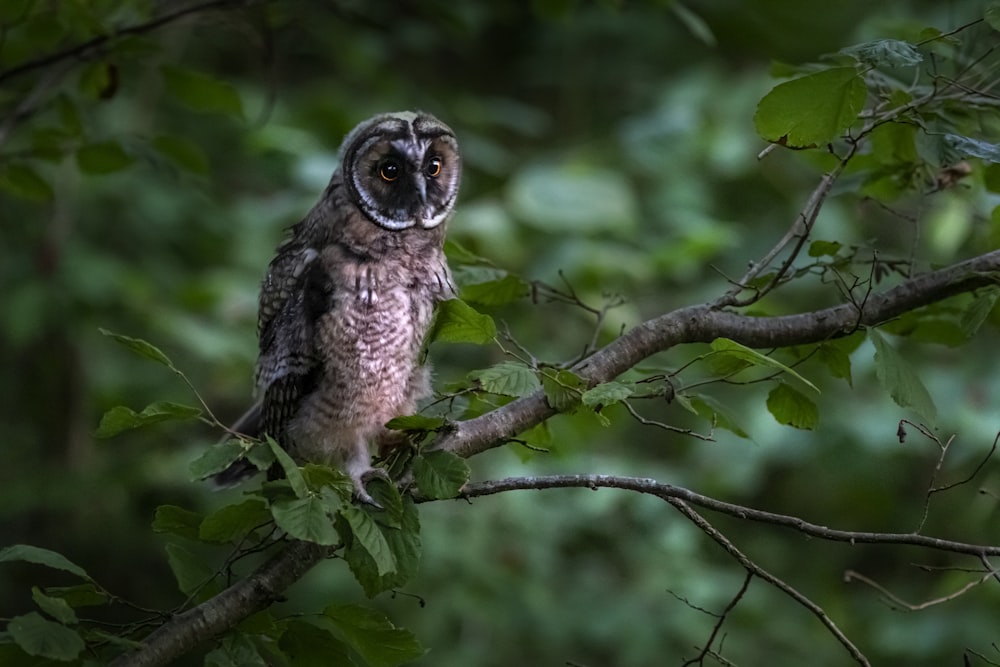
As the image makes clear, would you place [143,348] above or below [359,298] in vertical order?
below

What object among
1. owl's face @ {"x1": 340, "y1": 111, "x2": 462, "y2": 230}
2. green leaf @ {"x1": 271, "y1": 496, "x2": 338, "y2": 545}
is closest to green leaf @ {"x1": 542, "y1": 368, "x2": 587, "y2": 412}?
green leaf @ {"x1": 271, "y1": 496, "x2": 338, "y2": 545}

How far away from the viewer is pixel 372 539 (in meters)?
1.51

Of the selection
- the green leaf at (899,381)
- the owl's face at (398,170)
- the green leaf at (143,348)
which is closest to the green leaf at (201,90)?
the owl's face at (398,170)

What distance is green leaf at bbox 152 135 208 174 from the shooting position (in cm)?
257

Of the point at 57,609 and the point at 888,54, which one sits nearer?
the point at 57,609

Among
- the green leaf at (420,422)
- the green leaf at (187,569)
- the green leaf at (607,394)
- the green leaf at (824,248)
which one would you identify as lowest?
the green leaf at (187,569)

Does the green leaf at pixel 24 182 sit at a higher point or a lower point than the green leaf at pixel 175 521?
higher

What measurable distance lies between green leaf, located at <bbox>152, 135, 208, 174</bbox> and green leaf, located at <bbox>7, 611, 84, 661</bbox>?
142 cm

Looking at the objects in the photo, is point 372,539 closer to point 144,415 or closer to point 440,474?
point 440,474

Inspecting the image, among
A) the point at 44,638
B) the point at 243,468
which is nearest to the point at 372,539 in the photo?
the point at 44,638

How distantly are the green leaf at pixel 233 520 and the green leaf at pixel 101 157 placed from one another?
120 centimetres

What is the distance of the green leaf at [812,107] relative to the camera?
161 cm

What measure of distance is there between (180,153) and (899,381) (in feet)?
5.60

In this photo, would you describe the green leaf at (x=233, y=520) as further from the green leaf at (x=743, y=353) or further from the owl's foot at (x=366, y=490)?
the green leaf at (x=743, y=353)
